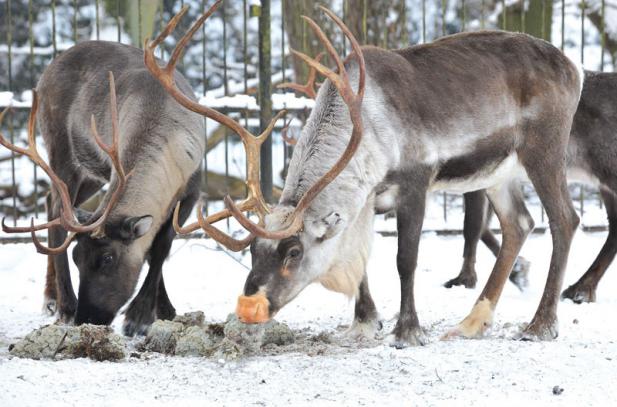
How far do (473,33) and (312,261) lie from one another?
169cm

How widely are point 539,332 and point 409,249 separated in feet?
2.52

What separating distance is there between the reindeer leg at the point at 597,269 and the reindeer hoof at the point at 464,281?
57 centimetres

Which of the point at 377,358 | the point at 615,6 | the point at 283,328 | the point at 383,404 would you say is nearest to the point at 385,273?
the point at 283,328

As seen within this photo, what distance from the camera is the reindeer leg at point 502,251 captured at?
508cm

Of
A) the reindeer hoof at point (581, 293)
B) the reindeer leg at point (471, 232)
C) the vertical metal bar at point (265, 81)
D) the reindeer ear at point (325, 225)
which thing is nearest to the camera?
the reindeer ear at point (325, 225)

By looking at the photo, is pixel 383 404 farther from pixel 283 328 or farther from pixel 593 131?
pixel 593 131

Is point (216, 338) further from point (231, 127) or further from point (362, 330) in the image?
point (231, 127)

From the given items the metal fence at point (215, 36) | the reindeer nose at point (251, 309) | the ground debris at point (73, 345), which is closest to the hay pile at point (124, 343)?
the ground debris at point (73, 345)

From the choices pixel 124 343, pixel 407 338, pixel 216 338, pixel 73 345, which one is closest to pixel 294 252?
pixel 216 338

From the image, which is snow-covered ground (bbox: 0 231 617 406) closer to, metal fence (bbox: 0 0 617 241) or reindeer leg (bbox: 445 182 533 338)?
reindeer leg (bbox: 445 182 533 338)

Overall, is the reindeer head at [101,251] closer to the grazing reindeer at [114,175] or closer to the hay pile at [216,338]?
the grazing reindeer at [114,175]

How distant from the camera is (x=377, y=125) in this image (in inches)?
186

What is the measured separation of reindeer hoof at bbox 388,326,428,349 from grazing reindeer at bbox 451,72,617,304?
5.76 ft

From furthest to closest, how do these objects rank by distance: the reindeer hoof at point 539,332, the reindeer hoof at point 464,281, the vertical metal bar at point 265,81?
the vertical metal bar at point 265,81 → the reindeer hoof at point 464,281 → the reindeer hoof at point 539,332
